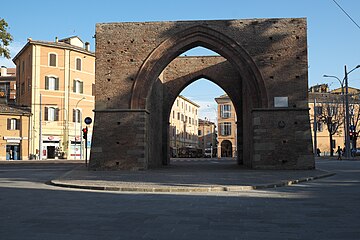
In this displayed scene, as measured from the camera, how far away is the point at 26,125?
1897 inches

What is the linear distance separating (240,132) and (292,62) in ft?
33.1

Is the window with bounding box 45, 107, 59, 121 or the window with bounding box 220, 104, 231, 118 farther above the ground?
the window with bounding box 220, 104, 231, 118

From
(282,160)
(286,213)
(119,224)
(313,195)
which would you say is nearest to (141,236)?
(119,224)

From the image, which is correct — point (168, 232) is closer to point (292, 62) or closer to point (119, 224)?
point (119, 224)

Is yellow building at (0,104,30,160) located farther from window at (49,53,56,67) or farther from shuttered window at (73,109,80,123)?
window at (49,53,56,67)

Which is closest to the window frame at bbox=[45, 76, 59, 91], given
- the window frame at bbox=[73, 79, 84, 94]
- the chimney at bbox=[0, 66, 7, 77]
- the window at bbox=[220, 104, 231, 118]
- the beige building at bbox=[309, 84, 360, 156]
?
the window frame at bbox=[73, 79, 84, 94]

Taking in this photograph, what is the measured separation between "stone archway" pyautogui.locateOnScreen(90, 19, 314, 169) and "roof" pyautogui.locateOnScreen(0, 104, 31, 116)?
27.0 m

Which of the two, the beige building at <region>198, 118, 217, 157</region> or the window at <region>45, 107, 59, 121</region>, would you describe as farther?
the beige building at <region>198, 118, 217, 157</region>

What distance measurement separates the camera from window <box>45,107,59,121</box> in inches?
1934

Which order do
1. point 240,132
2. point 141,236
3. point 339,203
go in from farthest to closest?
1. point 240,132
2. point 339,203
3. point 141,236

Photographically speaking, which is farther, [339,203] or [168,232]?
[339,203]

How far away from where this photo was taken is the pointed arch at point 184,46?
23.5 metres

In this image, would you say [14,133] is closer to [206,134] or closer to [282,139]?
[282,139]

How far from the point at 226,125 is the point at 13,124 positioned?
3644 centimetres
